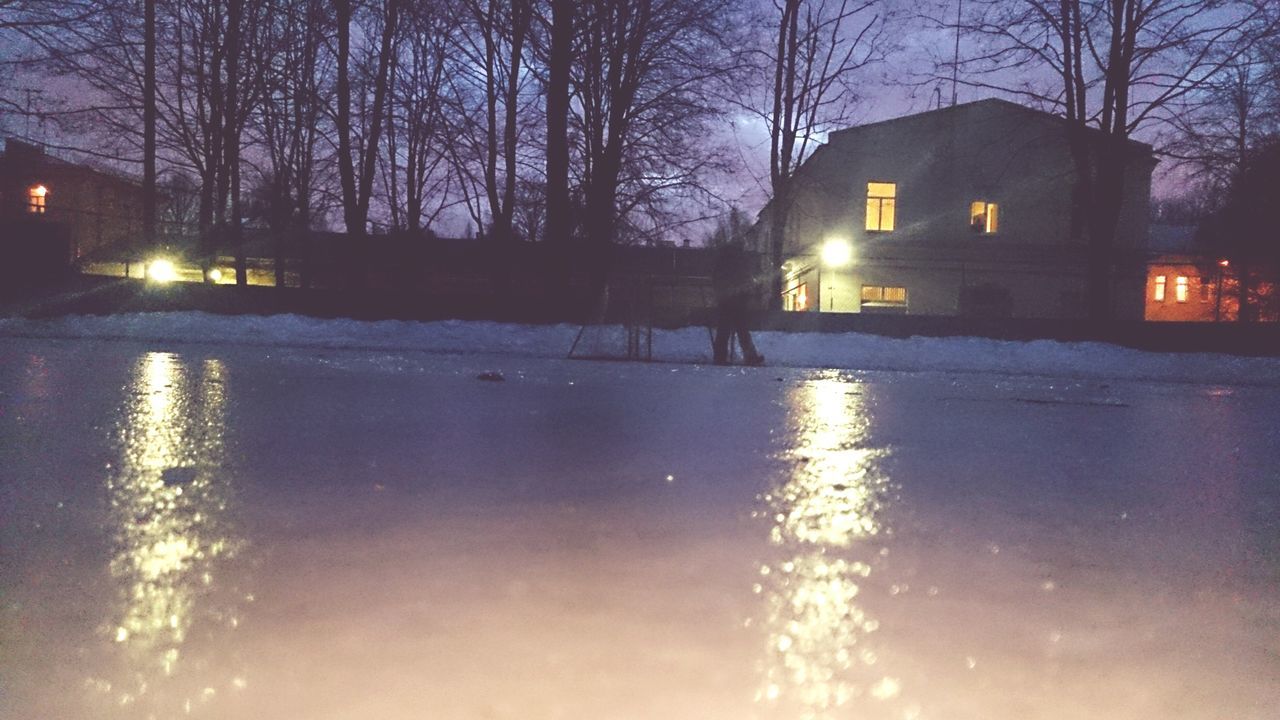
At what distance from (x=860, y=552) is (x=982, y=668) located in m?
1.01

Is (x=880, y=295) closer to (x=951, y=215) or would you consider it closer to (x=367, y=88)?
(x=951, y=215)

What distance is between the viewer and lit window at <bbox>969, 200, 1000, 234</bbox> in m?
33.3

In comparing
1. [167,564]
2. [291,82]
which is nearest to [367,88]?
[291,82]

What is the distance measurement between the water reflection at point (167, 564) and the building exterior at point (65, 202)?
635 inches

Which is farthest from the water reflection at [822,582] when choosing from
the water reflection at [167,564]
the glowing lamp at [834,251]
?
the glowing lamp at [834,251]

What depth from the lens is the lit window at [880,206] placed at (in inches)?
1315

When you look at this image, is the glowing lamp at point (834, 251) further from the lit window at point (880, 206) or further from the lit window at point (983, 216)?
the lit window at point (983, 216)

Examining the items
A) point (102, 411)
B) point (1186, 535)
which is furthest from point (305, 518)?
point (102, 411)

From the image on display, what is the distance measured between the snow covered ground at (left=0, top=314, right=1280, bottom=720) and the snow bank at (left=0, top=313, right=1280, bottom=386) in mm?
10504

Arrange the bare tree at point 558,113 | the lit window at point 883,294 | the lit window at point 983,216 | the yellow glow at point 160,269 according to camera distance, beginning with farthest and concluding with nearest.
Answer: the lit window at point 983,216
the lit window at point 883,294
the yellow glow at point 160,269
the bare tree at point 558,113

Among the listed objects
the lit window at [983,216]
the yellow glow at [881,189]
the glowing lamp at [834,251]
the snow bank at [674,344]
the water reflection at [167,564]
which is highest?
the yellow glow at [881,189]

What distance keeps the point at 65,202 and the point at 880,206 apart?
4375 cm

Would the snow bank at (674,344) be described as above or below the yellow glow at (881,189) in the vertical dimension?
below

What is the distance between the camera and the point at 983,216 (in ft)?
110
